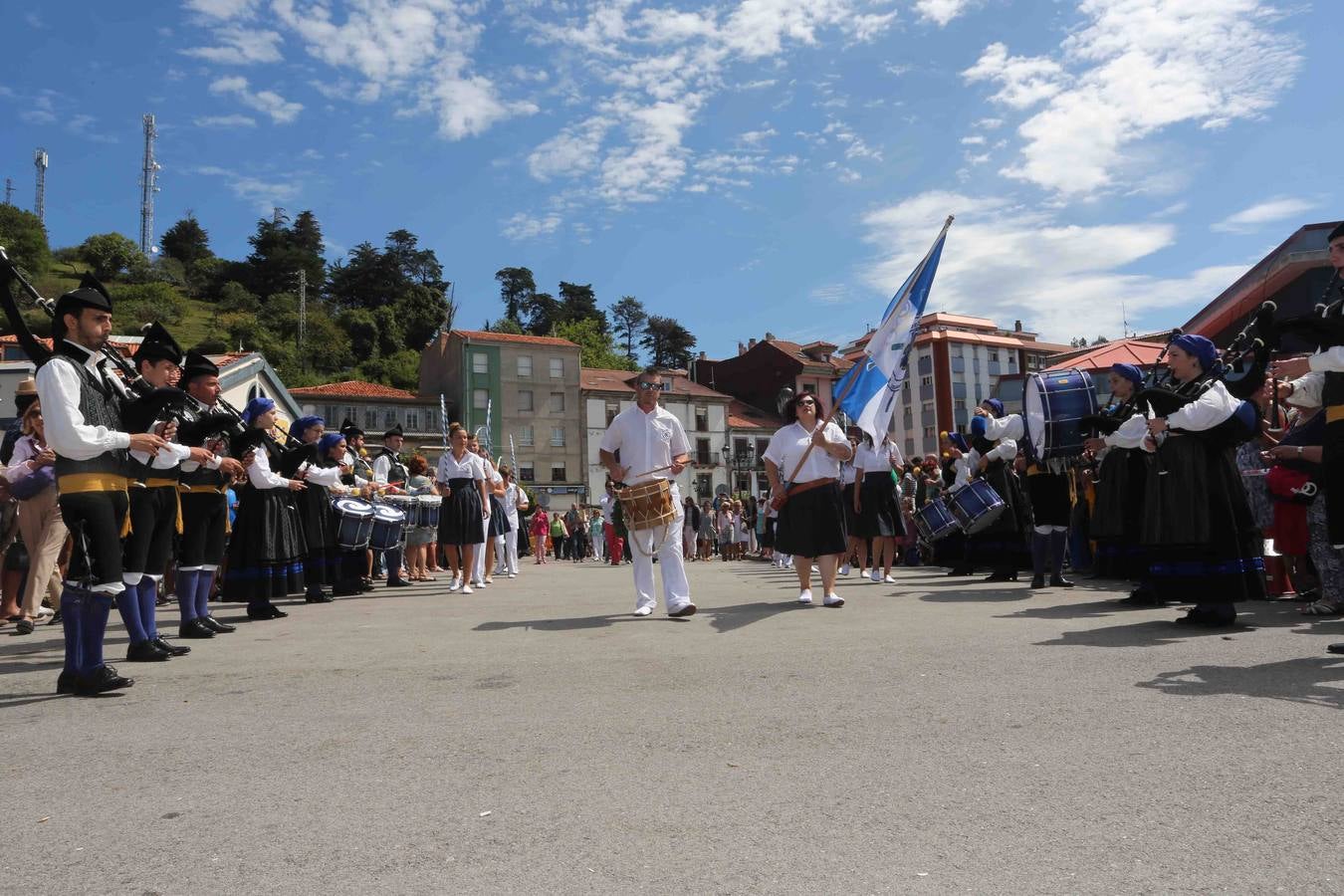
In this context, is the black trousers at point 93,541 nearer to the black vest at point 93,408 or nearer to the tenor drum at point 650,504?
the black vest at point 93,408

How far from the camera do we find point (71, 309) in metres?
5.41

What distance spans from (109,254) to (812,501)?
438 feet

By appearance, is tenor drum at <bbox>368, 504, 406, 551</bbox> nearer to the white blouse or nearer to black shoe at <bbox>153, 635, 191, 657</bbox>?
black shoe at <bbox>153, 635, 191, 657</bbox>

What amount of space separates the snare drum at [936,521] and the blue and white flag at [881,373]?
110cm

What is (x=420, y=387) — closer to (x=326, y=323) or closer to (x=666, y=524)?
(x=326, y=323)

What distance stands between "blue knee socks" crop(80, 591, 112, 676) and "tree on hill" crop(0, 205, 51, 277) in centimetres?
11829

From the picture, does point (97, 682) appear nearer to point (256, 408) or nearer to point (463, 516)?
point (256, 408)

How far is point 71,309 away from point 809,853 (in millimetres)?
5165

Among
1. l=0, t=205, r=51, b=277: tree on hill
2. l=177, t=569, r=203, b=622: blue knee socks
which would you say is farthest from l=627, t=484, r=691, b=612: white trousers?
l=0, t=205, r=51, b=277: tree on hill

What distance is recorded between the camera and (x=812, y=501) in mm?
9336

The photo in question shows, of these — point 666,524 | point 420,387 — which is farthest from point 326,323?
point 666,524

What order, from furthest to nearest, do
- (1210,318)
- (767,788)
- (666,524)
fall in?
1. (1210,318)
2. (666,524)
3. (767,788)

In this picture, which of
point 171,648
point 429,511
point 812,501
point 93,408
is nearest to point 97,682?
point 171,648

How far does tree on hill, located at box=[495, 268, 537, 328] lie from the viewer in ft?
453
